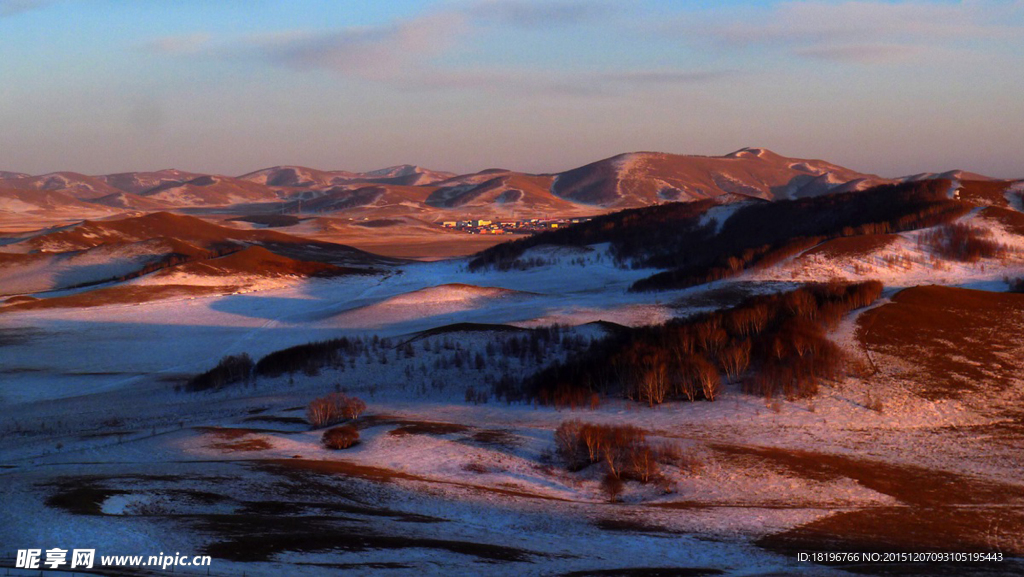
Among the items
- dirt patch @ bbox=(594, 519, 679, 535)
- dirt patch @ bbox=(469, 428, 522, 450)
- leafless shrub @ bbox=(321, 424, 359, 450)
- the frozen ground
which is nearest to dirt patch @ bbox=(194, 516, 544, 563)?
the frozen ground

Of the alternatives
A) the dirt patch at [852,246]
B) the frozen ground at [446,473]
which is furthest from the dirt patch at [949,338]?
the dirt patch at [852,246]

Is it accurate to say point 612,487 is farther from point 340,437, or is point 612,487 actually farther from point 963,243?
point 963,243

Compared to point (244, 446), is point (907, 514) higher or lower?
lower

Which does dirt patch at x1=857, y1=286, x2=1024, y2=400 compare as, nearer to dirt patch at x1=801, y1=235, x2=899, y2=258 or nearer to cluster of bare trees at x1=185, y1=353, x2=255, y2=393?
dirt patch at x1=801, y1=235, x2=899, y2=258

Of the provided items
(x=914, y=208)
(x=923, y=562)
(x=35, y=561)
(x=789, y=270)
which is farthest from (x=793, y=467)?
(x=914, y=208)

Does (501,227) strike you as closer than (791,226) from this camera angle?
No

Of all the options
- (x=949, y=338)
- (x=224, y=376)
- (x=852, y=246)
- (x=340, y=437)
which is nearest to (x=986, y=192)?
(x=852, y=246)
